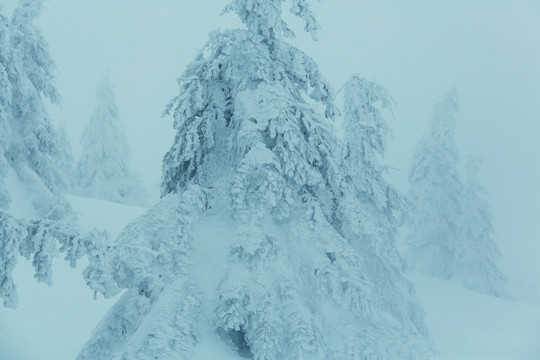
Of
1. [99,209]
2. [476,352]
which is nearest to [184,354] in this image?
[476,352]

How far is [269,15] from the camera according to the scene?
8.84 m

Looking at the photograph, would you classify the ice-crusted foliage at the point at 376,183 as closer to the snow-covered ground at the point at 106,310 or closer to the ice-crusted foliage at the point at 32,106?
the snow-covered ground at the point at 106,310

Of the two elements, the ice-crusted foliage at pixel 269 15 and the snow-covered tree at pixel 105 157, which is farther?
the snow-covered tree at pixel 105 157

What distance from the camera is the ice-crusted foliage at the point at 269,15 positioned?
8.88 meters

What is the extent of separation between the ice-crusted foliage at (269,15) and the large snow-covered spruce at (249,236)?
0.9 inches

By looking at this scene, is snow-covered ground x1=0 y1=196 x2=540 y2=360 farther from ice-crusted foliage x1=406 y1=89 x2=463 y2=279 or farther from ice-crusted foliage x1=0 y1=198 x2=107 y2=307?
ice-crusted foliage x1=406 y1=89 x2=463 y2=279

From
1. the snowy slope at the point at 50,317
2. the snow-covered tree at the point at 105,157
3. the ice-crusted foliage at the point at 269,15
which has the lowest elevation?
the snowy slope at the point at 50,317

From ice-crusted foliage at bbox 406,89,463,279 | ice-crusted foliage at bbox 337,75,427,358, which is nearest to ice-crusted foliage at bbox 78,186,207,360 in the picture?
ice-crusted foliage at bbox 337,75,427,358

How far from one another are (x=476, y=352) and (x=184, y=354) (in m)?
19.4

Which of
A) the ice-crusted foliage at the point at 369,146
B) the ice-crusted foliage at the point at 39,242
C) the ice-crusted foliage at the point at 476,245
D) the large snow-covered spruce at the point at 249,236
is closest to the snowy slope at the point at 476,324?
the ice-crusted foliage at the point at 476,245

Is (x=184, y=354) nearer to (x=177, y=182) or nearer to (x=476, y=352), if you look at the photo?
(x=177, y=182)

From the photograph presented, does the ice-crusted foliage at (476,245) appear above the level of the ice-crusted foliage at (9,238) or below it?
above

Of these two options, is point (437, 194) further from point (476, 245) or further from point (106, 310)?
point (106, 310)

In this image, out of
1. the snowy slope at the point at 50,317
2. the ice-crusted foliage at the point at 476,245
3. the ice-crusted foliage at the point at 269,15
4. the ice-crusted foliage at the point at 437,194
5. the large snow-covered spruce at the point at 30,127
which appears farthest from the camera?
the ice-crusted foliage at the point at 437,194
